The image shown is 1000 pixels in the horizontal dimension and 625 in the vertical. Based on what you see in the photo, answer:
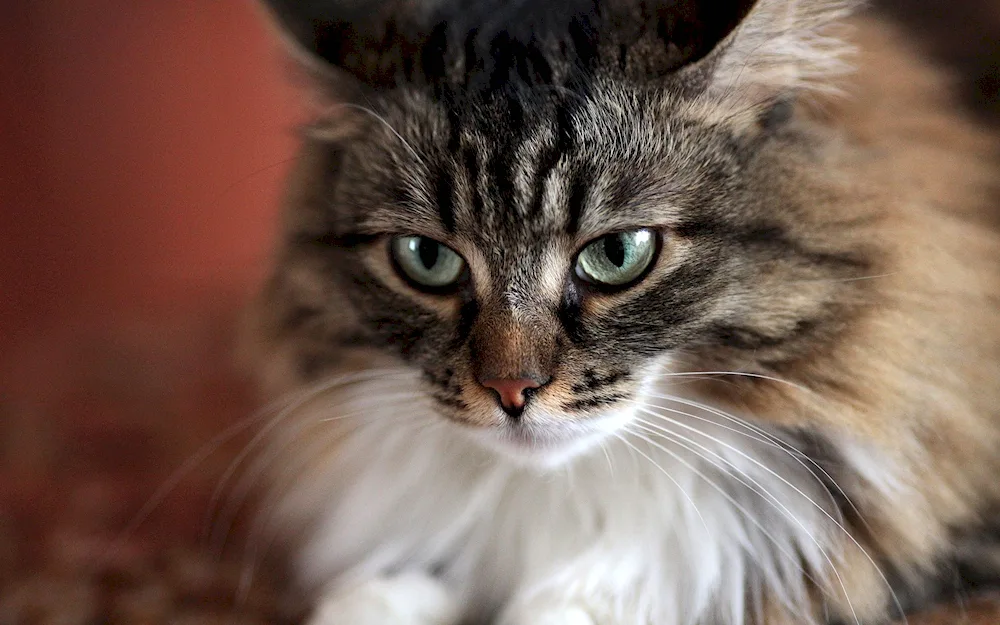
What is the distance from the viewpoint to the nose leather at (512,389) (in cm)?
95

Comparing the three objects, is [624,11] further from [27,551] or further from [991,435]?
[27,551]

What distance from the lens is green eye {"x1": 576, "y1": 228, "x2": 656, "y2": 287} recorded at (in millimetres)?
977

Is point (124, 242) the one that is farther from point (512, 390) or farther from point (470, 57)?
point (512, 390)

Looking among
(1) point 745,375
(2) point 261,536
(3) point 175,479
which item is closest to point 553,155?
(1) point 745,375

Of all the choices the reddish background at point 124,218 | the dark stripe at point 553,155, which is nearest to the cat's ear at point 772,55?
the dark stripe at point 553,155

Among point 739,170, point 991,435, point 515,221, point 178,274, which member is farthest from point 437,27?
point 178,274

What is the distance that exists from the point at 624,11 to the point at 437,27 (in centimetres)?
23

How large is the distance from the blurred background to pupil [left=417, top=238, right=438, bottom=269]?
54 cm

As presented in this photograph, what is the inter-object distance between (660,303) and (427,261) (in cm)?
29

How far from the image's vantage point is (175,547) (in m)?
1.44

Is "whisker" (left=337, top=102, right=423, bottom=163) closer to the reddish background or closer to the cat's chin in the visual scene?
the cat's chin

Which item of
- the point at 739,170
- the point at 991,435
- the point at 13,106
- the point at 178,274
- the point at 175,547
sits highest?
the point at 13,106

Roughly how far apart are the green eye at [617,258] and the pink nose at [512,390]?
14 centimetres

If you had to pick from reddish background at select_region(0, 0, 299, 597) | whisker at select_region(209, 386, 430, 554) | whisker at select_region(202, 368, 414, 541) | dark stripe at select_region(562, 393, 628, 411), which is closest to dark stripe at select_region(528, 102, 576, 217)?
dark stripe at select_region(562, 393, 628, 411)
